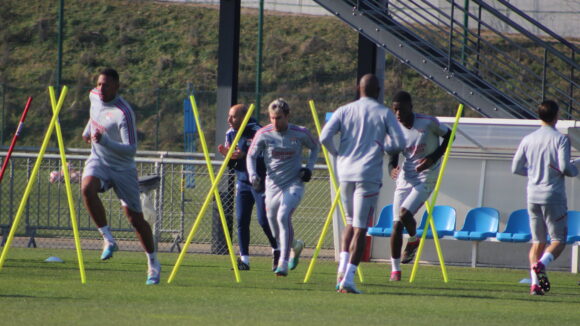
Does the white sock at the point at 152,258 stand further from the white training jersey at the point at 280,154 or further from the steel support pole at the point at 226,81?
the steel support pole at the point at 226,81

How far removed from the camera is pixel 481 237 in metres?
13.7

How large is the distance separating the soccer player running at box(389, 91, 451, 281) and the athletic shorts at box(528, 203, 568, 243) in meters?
1.33

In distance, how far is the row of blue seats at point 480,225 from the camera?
13.6 metres

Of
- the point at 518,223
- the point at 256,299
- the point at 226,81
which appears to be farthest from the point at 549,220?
the point at 226,81

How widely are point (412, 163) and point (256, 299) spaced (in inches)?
121

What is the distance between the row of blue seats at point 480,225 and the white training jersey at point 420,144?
2.43m

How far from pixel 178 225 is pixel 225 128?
1.76 meters

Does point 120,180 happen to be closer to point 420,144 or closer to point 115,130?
point 115,130

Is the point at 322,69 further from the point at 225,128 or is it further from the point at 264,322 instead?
the point at 264,322

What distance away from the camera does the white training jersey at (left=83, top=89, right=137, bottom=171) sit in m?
9.41

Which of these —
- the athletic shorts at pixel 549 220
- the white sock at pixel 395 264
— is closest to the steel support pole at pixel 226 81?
the white sock at pixel 395 264

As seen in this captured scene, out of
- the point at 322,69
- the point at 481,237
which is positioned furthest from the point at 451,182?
the point at 322,69

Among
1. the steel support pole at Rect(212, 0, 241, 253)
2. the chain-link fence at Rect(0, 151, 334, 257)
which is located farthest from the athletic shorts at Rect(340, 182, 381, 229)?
the steel support pole at Rect(212, 0, 241, 253)

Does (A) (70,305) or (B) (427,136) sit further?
(B) (427,136)
